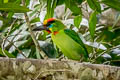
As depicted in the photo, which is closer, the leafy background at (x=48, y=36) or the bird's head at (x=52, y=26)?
the leafy background at (x=48, y=36)

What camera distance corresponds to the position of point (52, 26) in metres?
2.55

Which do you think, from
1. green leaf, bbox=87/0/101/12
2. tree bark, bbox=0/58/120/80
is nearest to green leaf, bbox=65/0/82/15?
green leaf, bbox=87/0/101/12

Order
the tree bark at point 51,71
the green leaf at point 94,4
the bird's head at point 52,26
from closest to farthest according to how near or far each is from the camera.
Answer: the tree bark at point 51,71, the green leaf at point 94,4, the bird's head at point 52,26

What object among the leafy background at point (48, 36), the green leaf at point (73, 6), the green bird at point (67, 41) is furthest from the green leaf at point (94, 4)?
the green bird at point (67, 41)

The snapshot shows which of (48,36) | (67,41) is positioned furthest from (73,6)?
(48,36)

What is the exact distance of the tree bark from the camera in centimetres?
143

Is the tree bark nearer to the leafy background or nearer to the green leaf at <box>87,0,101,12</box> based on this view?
the leafy background

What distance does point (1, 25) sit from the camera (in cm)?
275

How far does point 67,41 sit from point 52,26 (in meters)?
0.21

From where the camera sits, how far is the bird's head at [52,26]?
2.49m

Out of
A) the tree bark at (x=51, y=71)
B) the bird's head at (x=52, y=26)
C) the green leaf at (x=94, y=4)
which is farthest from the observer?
the bird's head at (x=52, y=26)

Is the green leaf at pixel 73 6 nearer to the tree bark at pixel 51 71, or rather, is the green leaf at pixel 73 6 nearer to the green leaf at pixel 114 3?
the green leaf at pixel 114 3

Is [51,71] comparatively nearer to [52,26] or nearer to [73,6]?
[73,6]

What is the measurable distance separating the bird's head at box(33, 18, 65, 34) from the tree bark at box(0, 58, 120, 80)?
1.00 m
